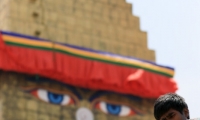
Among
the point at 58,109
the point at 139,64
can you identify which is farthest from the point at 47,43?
the point at 139,64

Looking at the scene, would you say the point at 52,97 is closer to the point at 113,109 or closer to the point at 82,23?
the point at 113,109

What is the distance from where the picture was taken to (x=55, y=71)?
23.5 m

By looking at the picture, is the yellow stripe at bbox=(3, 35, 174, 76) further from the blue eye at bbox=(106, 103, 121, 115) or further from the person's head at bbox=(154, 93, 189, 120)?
the person's head at bbox=(154, 93, 189, 120)

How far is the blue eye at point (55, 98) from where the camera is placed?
23547 mm

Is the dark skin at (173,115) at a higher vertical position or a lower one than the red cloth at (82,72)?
lower

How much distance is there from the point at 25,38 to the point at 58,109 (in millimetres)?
2935

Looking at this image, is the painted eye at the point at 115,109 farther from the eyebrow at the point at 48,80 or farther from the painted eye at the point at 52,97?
the painted eye at the point at 52,97

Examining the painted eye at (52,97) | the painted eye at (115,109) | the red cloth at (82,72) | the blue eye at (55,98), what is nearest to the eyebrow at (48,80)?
the red cloth at (82,72)

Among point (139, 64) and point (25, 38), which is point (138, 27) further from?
point (25, 38)

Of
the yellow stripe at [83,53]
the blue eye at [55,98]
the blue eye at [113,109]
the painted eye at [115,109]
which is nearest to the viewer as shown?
the yellow stripe at [83,53]

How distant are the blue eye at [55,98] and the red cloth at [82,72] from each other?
61cm

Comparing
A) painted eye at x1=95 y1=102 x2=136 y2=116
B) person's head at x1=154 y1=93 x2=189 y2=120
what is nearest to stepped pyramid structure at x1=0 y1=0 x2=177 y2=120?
painted eye at x1=95 y1=102 x2=136 y2=116

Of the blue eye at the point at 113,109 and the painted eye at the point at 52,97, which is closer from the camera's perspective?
the painted eye at the point at 52,97

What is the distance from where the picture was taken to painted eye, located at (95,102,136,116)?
24.9 m
